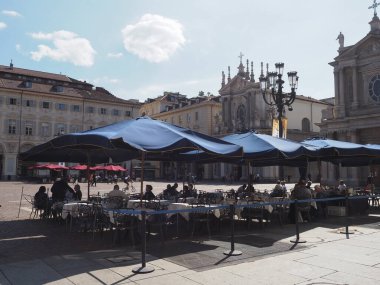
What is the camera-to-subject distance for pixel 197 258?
8.08 metres

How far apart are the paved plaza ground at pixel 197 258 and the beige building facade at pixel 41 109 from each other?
163 ft

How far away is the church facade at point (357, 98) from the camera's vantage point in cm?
3800

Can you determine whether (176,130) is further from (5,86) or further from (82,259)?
(5,86)

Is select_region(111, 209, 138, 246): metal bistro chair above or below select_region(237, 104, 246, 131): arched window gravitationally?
below

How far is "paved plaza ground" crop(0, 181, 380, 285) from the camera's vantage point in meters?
6.66

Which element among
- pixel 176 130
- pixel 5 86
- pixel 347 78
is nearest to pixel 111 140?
pixel 176 130

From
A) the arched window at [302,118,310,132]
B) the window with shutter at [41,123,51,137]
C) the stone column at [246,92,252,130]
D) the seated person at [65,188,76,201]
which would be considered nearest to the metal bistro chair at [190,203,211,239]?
the seated person at [65,188,76,201]

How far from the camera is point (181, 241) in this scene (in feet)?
32.7

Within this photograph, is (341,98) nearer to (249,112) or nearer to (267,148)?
(249,112)

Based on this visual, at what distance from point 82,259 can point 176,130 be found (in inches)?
172

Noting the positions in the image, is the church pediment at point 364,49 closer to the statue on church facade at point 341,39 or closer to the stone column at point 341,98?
the statue on church facade at point 341,39

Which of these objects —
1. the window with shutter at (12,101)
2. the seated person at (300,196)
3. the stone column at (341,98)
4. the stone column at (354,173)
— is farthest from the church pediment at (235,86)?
the seated person at (300,196)

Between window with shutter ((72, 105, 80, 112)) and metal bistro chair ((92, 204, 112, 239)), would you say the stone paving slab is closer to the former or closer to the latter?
metal bistro chair ((92, 204, 112, 239))

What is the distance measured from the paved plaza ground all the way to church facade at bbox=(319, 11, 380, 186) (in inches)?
1140
